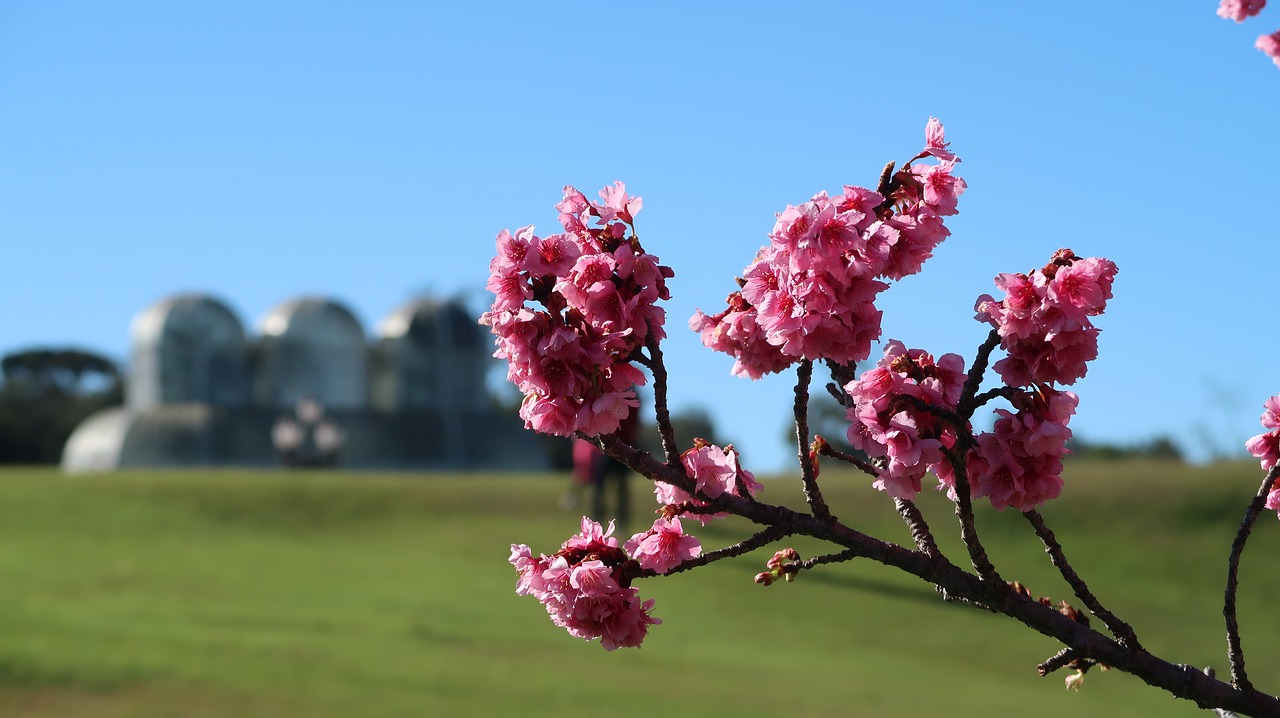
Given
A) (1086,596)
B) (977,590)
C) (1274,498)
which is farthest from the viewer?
(1274,498)

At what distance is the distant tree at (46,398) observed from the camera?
2366 inches

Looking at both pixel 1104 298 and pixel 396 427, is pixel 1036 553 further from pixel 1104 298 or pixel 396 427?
pixel 396 427

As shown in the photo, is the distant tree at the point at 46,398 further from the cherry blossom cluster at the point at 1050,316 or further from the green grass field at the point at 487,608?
the cherry blossom cluster at the point at 1050,316

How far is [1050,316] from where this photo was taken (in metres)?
2.41

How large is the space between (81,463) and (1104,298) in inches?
1736

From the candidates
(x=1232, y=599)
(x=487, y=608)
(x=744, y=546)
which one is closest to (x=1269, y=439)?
(x=1232, y=599)

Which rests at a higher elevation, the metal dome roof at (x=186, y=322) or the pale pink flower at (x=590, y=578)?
the metal dome roof at (x=186, y=322)

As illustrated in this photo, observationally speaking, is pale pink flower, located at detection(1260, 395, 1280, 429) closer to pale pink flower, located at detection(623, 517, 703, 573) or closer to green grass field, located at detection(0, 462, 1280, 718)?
pale pink flower, located at detection(623, 517, 703, 573)

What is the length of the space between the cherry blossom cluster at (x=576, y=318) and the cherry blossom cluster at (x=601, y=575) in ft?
0.84

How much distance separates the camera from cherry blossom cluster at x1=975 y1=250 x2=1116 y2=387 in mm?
2400

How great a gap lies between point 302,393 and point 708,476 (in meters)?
41.8

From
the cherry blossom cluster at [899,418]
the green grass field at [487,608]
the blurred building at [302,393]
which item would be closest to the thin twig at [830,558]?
the cherry blossom cluster at [899,418]

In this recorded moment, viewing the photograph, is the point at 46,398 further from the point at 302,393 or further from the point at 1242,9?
the point at 1242,9

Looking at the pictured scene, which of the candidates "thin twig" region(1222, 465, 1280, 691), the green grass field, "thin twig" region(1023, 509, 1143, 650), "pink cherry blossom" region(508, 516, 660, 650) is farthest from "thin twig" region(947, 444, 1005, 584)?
the green grass field
